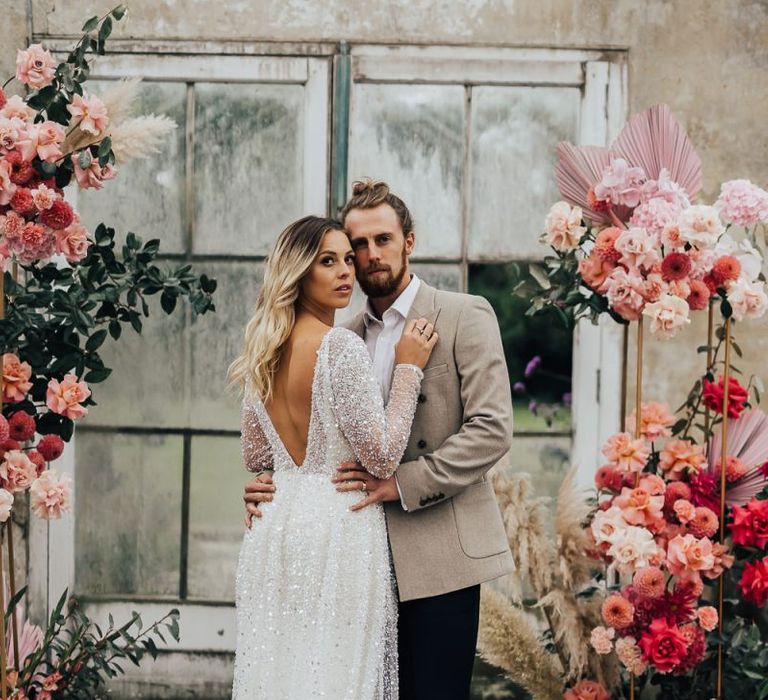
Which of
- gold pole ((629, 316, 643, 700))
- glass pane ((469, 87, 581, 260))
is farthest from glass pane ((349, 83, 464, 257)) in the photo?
gold pole ((629, 316, 643, 700))

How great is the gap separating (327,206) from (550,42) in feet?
3.30

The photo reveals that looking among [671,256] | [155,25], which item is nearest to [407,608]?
[671,256]

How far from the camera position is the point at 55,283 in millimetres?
3289

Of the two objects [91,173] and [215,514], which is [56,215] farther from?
[215,514]

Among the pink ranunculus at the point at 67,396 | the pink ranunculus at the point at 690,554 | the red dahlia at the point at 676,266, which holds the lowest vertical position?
the pink ranunculus at the point at 690,554

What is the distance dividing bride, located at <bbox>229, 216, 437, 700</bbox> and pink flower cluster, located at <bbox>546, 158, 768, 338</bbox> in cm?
76

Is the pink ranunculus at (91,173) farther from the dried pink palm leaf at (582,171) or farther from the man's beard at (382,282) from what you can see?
the dried pink palm leaf at (582,171)

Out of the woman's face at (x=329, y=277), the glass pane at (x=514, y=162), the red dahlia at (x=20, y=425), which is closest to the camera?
the woman's face at (x=329, y=277)

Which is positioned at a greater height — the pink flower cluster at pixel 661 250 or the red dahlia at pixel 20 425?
the pink flower cluster at pixel 661 250

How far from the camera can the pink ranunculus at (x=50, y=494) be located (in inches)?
122

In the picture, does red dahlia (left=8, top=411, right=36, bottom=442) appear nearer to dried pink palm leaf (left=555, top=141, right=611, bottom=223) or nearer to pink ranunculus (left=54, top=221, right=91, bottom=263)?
pink ranunculus (left=54, top=221, right=91, bottom=263)

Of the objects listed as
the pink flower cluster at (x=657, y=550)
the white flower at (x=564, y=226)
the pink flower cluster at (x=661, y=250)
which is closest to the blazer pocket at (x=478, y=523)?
the pink flower cluster at (x=657, y=550)

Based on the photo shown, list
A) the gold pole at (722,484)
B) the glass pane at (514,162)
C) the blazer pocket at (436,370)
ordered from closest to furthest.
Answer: the blazer pocket at (436,370)
the gold pole at (722,484)
the glass pane at (514,162)

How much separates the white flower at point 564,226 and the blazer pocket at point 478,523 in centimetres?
85
